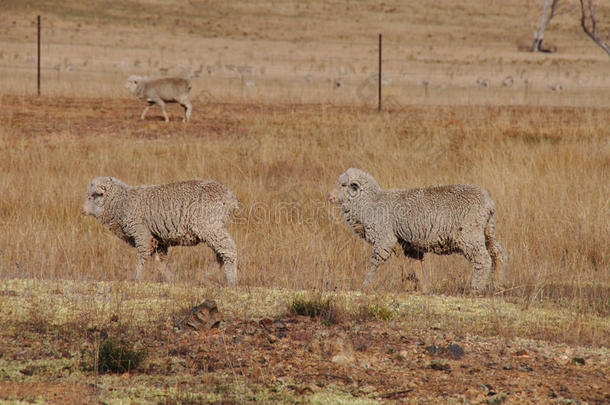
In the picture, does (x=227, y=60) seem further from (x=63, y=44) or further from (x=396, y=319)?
(x=396, y=319)

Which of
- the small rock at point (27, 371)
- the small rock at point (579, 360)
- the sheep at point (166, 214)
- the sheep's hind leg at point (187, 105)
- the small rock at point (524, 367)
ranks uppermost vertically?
the sheep's hind leg at point (187, 105)

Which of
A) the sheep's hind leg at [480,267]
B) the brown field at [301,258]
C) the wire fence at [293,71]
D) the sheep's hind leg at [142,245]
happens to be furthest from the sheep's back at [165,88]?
the sheep's hind leg at [480,267]

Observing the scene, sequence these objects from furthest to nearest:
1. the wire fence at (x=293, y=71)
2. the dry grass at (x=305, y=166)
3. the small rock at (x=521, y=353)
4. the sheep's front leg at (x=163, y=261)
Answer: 1. the wire fence at (x=293, y=71)
2. the dry grass at (x=305, y=166)
3. the sheep's front leg at (x=163, y=261)
4. the small rock at (x=521, y=353)

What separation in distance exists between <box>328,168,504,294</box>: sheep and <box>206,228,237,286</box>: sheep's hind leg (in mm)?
1073

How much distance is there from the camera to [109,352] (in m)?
4.43

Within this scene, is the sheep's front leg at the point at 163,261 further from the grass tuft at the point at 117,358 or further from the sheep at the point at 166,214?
the grass tuft at the point at 117,358

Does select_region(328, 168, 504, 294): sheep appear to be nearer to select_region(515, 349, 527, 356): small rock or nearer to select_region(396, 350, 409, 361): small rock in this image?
select_region(515, 349, 527, 356): small rock

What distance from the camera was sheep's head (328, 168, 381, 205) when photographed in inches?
291

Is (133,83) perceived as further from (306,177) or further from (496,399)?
(496,399)

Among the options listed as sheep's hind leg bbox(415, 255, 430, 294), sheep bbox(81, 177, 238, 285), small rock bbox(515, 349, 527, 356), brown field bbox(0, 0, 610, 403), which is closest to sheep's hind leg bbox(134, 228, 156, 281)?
sheep bbox(81, 177, 238, 285)

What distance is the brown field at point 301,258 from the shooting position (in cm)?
428

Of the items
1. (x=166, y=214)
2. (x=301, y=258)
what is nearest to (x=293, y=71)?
(x=301, y=258)

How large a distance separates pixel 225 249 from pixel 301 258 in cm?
122

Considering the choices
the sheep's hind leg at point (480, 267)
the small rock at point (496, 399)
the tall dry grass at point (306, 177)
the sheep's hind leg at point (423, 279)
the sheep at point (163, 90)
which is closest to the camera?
the small rock at point (496, 399)
